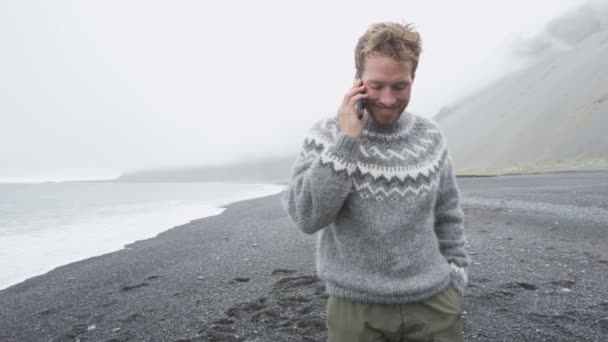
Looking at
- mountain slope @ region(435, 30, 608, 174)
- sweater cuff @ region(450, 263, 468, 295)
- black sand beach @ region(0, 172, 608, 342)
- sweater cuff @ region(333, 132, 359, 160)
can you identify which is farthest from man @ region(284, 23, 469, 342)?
mountain slope @ region(435, 30, 608, 174)

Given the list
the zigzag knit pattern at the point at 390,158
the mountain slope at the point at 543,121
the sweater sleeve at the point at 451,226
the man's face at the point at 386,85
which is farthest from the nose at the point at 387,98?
the mountain slope at the point at 543,121

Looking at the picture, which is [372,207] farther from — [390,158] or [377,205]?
[390,158]

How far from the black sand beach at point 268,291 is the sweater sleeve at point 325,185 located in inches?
141

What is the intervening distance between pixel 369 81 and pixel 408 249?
39.2 inches

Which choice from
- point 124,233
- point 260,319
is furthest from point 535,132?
point 260,319

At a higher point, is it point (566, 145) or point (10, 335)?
point (566, 145)

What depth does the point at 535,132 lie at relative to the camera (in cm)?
7819

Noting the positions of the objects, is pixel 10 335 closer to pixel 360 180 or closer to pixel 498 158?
pixel 360 180

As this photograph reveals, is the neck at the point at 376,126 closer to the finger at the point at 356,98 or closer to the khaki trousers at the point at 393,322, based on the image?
the finger at the point at 356,98

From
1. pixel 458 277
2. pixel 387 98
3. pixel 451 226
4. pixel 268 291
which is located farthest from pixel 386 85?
pixel 268 291

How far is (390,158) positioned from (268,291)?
556 centimetres

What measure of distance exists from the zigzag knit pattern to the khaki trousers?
2.11ft

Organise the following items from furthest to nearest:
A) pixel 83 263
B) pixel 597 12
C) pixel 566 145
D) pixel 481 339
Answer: pixel 597 12, pixel 566 145, pixel 83 263, pixel 481 339

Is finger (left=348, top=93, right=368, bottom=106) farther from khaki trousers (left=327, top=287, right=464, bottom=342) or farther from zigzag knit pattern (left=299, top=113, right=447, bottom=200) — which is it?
khaki trousers (left=327, top=287, right=464, bottom=342)
